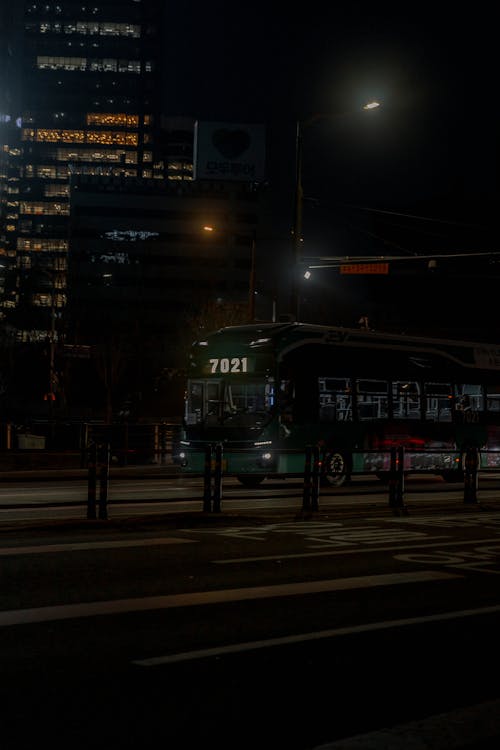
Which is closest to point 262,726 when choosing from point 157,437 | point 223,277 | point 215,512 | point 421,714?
point 421,714

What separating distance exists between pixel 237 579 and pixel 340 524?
6.44 meters

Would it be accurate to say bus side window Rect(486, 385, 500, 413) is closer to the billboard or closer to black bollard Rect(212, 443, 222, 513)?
black bollard Rect(212, 443, 222, 513)

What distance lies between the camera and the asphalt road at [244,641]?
18.8 ft

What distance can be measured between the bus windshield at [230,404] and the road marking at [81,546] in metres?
11.5

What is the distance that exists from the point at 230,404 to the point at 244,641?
730 inches

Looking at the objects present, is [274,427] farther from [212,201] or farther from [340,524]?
[212,201]

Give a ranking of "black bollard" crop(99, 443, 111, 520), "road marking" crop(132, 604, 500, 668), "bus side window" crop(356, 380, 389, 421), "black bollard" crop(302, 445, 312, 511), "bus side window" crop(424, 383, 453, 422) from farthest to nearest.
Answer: "bus side window" crop(424, 383, 453, 422) → "bus side window" crop(356, 380, 389, 421) → "black bollard" crop(302, 445, 312, 511) → "black bollard" crop(99, 443, 111, 520) → "road marking" crop(132, 604, 500, 668)

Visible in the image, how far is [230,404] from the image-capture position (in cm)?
2630

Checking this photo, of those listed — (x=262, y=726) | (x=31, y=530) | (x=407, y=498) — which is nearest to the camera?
(x=262, y=726)

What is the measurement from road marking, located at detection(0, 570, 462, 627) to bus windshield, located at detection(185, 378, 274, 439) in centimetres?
1420

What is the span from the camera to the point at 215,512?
55.5 ft

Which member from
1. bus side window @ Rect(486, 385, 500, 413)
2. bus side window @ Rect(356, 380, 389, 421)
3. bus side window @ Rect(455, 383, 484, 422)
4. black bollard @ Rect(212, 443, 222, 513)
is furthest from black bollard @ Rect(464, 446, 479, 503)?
bus side window @ Rect(486, 385, 500, 413)

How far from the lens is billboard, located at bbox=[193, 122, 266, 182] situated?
409 ft

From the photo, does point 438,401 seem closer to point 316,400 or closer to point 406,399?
point 406,399
